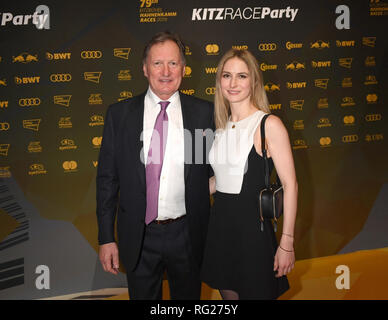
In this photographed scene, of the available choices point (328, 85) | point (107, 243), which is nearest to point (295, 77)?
point (328, 85)

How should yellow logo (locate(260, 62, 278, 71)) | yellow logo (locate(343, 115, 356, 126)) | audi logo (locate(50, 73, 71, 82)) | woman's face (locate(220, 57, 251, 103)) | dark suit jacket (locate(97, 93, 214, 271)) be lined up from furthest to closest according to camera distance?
yellow logo (locate(343, 115, 356, 126)), yellow logo (locate(260, 62, 278, 71)), audi logo (locate(50, 73, 71, 82)), dark suit jacket (locate(97, 93, 214, 271)), woman's face (locate(220, 57, 251, 103))

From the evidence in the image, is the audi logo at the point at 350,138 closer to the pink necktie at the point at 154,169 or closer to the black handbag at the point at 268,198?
the black handbag at the point at 268,198

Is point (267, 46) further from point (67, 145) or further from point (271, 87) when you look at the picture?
point (67, 145)

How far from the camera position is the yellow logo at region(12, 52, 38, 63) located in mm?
3500

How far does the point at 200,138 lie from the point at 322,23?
2348 mm

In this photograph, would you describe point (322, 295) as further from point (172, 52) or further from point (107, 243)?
point (172, 52)

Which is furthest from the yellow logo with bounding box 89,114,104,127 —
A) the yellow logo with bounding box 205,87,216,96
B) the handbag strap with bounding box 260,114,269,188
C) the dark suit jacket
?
the handbag strap with bounding box 260,114,269,188

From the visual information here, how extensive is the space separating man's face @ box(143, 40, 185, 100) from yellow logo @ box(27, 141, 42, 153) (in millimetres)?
1806

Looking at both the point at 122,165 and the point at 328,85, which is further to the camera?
the point at 328,85

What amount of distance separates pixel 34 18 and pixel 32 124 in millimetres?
955

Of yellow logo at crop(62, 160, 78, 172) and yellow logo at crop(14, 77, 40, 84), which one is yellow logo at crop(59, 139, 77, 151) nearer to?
yellow logo at crop(62, 160, 78, 172)

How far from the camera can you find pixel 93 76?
3.61 metres

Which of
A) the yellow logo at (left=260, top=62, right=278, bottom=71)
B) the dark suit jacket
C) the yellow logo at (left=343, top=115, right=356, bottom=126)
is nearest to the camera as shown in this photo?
the dark suit jacket

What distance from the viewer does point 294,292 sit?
11.7 feet
